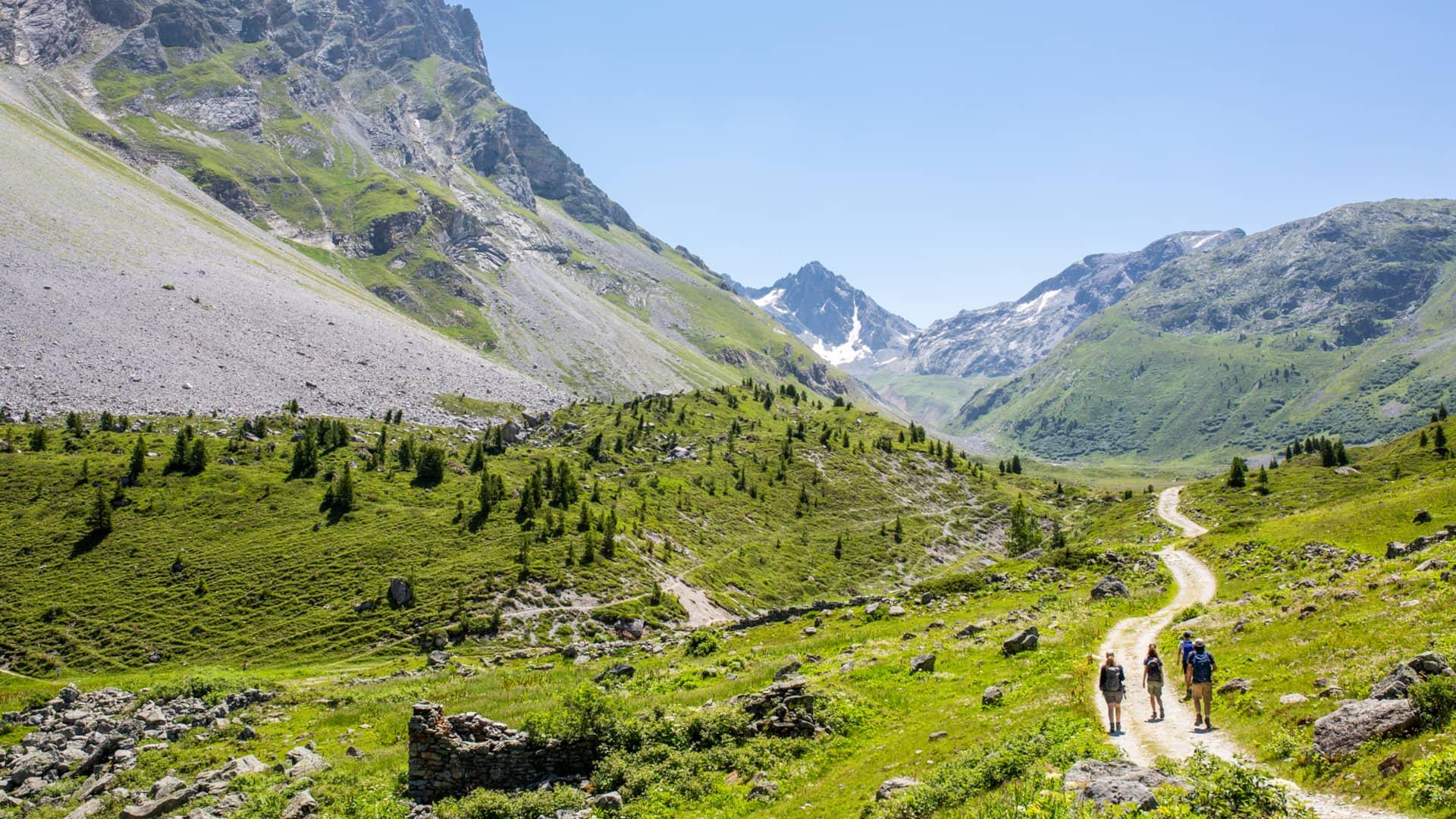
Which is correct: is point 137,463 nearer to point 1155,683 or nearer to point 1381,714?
point 1155,683

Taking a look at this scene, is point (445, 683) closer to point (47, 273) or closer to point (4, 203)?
point (47, 273)

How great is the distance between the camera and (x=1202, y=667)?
2166 centimetres

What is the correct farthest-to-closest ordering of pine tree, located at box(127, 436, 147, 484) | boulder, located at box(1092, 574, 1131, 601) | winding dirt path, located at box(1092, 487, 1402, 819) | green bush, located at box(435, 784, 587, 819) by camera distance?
pine tree, located at box(127, 436, 147, 484), boulder, located at box(1092, 574, 1131, 601), green bush, located at box(435, 784, 587, 819), winding dirt path, located at box(1092, 487, 1402, 819)

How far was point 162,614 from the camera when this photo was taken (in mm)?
70562

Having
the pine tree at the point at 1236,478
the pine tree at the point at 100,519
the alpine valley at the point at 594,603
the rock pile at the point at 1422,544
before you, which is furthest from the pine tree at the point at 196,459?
the pine tree at the point at 1236,478

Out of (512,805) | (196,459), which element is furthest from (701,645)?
(196,459)

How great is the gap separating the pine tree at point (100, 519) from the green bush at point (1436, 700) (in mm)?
107450

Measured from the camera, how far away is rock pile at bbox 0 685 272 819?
28781 mm

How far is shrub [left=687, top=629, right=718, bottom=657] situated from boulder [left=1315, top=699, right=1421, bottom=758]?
140 feet

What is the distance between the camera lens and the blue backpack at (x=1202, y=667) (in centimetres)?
2156

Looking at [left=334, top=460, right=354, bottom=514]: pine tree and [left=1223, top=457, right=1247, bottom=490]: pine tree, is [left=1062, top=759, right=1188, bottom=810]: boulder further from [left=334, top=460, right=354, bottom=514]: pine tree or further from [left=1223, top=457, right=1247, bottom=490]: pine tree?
[left=1223, top=457, right=1247, bottom=490]: pine tree

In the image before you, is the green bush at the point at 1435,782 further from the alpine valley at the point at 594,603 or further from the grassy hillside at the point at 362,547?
the grassy hillside at the point at 362,547

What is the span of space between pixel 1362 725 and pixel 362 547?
8976cm

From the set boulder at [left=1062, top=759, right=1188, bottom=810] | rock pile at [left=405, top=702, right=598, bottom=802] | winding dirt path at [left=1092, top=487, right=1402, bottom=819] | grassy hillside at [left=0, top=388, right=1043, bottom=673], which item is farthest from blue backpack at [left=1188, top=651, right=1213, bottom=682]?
grassy hillside at [left=0, top=388, right=1043, bottom=673]
